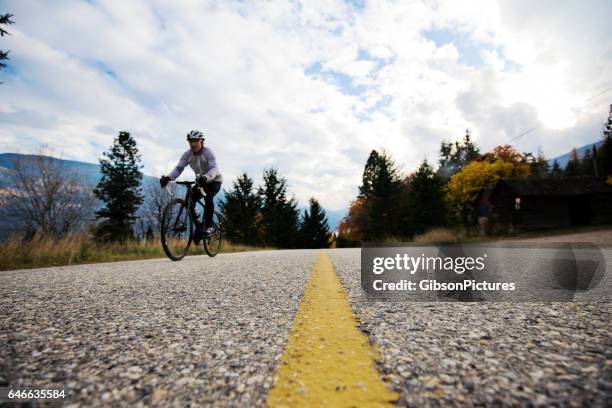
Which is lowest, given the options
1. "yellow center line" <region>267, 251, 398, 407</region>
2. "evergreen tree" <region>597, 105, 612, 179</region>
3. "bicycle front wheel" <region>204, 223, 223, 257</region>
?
"yellow center line" <region>267, 251, 398, 407</region>

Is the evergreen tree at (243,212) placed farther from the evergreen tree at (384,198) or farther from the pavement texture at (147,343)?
the pavement texture at (147,343)

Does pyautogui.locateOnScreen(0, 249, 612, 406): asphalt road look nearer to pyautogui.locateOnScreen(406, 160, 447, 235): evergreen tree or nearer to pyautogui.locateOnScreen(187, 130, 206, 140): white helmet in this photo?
pyautogui.locateOnScreen(187, 130, 206, 140): white helmet

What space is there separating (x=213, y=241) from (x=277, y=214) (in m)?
29.0

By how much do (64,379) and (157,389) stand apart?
289 mm

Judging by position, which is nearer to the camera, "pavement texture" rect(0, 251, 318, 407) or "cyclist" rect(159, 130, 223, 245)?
"pavement texture" rect(0, 251, 318, 407)

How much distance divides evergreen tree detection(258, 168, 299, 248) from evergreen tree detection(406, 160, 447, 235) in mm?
14233

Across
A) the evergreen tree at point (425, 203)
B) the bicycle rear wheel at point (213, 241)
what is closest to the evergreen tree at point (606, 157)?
the evergreen tree at point (425, 203)

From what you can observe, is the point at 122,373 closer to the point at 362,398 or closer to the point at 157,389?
the point at 157,389

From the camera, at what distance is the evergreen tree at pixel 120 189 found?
Answer: 3191 cm

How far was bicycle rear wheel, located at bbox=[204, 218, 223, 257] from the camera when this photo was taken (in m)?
6.19

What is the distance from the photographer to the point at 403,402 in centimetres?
67

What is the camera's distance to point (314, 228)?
39312 mm

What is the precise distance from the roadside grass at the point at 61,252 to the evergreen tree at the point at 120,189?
26715 millimetres

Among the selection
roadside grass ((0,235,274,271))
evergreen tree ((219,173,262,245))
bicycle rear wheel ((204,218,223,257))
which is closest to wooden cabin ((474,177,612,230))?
evergreen tree ((219,173,262,245))
